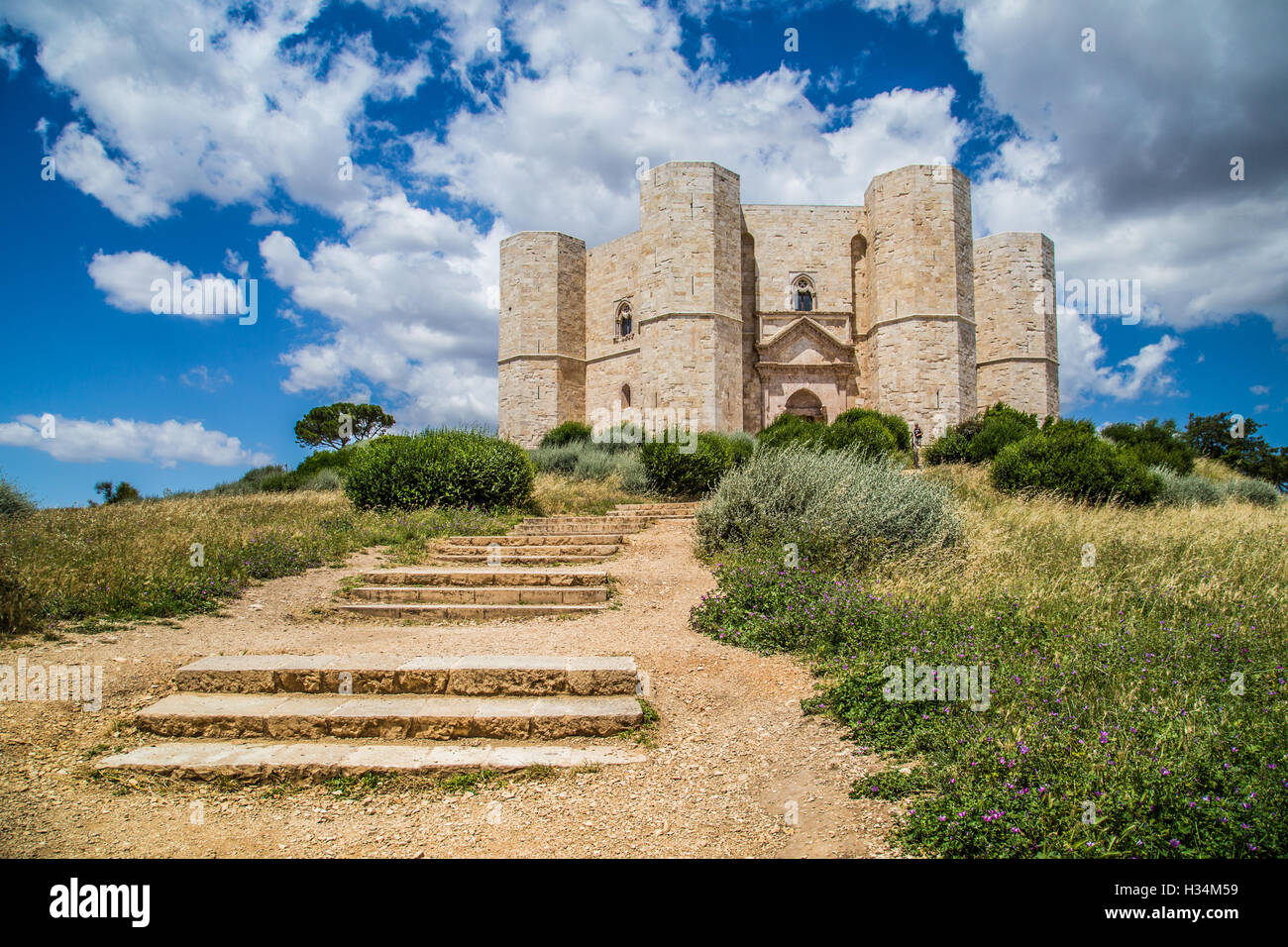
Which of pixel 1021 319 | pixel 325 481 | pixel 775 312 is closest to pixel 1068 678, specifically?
pixel 325 481

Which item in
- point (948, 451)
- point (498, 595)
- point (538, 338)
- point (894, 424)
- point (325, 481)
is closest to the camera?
point (498, 595)

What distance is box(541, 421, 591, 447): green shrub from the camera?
22.3 m

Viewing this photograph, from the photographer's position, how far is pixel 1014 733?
3078 millimetres

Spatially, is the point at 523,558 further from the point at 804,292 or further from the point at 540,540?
the point at 804,292

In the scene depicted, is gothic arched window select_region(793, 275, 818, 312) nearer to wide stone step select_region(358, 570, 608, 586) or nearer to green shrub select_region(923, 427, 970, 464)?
green shrub select_region(923, 427, 970, 464)

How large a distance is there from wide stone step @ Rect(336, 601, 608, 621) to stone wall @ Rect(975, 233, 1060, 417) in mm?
24208

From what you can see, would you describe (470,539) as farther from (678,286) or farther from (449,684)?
(678,286)

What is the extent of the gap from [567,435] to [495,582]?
15.7 m

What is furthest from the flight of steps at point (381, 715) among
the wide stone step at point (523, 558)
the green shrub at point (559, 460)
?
the green shrub at point (559, 460)

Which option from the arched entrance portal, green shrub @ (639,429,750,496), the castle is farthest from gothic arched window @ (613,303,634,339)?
green shrub @ (639,429,750,496)

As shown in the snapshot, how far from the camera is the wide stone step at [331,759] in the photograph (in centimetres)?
327

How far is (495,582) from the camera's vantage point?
7.14m

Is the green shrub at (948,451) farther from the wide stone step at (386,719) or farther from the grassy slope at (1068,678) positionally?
the wide stone step at (386,719)
